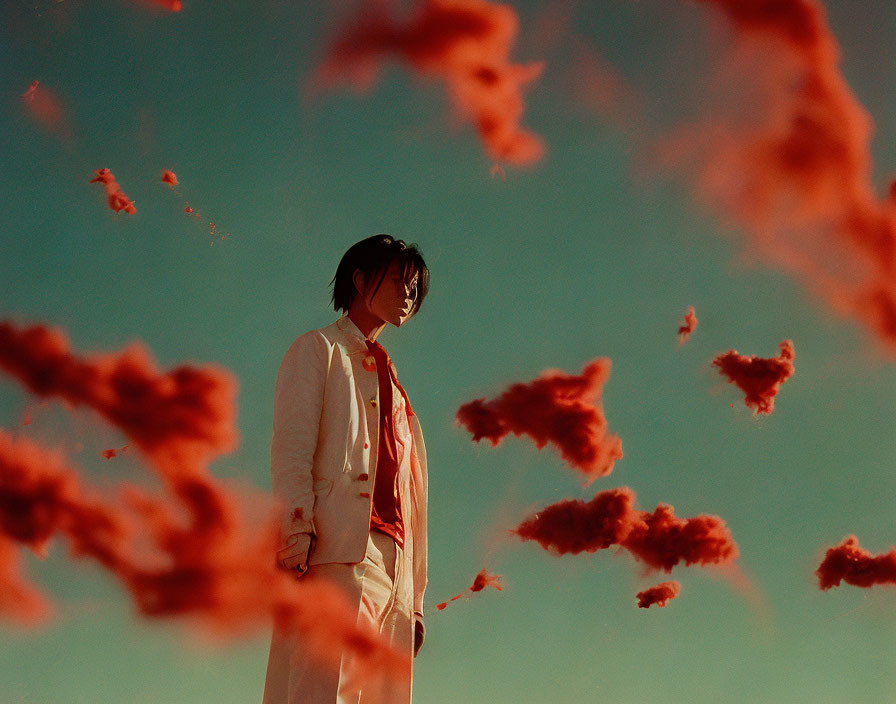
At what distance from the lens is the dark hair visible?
4.70 m

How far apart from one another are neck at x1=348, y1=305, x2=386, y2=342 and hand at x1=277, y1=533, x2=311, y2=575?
1.31 metres

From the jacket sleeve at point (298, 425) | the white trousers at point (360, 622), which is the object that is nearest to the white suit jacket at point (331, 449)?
the jacket sleeve at point (298, 425)

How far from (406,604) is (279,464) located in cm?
95

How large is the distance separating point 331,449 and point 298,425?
0.64ft

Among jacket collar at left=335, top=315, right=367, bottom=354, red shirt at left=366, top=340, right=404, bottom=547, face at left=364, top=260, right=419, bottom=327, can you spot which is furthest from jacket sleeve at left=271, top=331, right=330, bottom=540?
face at left=364, top=260, right=419, bottom=327

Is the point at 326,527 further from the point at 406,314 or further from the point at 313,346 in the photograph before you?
the point at 406,314

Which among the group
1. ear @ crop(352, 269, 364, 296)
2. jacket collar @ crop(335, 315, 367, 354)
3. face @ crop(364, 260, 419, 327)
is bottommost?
jacket collar @ crop(335, 315, 367, 354)

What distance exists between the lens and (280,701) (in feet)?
11.9

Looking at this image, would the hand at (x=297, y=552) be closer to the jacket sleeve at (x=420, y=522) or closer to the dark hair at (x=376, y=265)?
the jacket sleeve at (x=420, y=522)

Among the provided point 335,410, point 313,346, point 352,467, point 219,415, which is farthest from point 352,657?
point 219,415

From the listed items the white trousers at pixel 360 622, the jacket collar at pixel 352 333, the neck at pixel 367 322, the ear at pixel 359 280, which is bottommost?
the white trousers at pixel 360 622

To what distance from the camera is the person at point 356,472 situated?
376 cm

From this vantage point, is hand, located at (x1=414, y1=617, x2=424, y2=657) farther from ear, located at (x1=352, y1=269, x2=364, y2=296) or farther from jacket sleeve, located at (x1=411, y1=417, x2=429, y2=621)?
ear, located at (x1=352, y1=269, x2=364, y2=296)

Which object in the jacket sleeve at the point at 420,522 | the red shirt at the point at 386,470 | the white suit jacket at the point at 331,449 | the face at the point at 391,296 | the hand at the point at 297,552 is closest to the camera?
the hand at the point at 297,552
